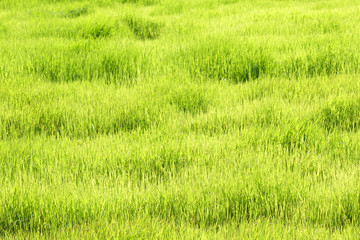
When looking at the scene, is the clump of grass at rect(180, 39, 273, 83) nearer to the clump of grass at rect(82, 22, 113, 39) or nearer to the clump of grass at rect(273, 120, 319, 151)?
the clump of grass at rect(273, 120, 319, 151)

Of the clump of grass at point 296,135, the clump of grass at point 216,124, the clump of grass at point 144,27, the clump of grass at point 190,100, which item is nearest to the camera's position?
the clump of grass at point 296,135

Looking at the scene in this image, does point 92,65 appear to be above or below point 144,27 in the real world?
below

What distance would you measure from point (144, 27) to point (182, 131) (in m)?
3.32

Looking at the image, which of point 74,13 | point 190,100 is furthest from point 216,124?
point 74,13

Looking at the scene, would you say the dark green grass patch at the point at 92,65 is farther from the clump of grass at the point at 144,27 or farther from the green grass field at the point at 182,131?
the clump of grass at the point at 144,27

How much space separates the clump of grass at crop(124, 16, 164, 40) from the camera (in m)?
5.66

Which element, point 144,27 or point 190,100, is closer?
point 190,100

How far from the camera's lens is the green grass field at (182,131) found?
6.15ft

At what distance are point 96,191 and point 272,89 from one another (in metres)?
2.16

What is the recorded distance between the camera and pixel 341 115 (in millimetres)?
2951

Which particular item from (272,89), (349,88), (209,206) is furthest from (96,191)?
(349,88)

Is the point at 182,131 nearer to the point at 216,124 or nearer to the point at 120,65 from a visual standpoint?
the point at 216,124

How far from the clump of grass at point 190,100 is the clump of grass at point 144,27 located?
95.8 inches

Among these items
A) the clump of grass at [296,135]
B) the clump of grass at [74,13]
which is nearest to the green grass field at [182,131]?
the clump of grass at [296,135]
